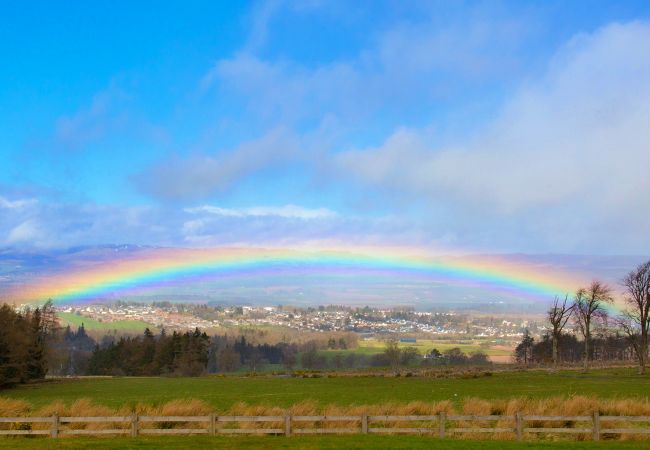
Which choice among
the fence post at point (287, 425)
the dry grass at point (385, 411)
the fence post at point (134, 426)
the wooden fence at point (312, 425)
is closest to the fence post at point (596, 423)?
the wooden fence at point (312, 425)

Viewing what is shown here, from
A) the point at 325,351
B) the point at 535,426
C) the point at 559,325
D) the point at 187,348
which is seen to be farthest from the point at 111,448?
Answer: the point at 325,351

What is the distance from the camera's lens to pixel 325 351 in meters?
196

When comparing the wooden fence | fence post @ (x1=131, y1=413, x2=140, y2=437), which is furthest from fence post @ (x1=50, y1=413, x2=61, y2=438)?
fence post @ (x1=131, y1=413, x2=140, y2=437)

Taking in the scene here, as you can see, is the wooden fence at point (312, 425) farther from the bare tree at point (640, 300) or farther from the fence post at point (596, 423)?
the bare tree at point (640, 300)

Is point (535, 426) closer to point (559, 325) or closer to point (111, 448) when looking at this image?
point (111, 448)

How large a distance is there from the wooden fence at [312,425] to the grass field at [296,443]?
0.52 metres

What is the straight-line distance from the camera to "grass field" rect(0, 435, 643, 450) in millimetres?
18438

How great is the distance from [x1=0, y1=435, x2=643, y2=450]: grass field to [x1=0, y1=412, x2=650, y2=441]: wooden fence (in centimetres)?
52

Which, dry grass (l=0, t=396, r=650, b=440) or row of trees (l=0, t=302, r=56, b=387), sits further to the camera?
row of trees (l=0, t=302, r=56, b=387)

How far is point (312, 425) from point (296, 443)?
3.23 metres

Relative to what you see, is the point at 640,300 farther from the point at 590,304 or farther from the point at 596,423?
the point at 596,423

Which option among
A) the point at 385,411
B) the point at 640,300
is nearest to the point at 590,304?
the point at 640,300

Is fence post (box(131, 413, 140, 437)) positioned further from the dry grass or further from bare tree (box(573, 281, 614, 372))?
bare tree (box(573, 281, 614, 372))

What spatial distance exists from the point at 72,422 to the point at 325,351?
6993 inches
